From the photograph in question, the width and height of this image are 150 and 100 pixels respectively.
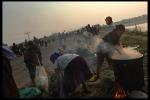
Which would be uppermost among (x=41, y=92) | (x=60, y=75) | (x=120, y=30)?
(x=120, y=30)

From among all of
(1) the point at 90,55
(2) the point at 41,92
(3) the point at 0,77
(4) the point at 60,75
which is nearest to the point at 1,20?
(3) the point at 0,77

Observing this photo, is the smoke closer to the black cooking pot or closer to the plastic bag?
the black cooking pot

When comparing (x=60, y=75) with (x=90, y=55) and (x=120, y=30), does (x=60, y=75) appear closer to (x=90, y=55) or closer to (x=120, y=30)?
(x=120, y=30)

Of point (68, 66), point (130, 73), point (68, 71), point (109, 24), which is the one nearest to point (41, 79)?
point (68, 71)

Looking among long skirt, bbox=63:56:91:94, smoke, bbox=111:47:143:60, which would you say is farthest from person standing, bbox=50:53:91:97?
smoke, bbox=111:47:143:60

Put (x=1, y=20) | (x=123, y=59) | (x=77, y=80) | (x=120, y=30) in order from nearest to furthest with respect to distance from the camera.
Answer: (x=1, y=20)
(x=123, y=59)
(x=77, y=80)
(x=120, y=30)

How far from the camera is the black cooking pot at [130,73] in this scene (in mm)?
7625

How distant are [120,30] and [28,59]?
12.2 ft

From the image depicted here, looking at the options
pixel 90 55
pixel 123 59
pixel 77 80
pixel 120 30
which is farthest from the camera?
pixel 90 55

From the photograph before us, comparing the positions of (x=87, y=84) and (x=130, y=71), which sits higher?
(x=130, y=71)

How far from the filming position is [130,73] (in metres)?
7.68

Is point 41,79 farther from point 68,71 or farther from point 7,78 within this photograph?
point 7,78

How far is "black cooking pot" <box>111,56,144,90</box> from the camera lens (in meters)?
7.62

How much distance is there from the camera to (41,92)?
29.8 feet
